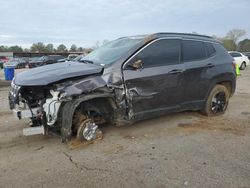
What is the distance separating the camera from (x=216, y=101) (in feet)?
22.4

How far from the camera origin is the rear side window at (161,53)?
5.28m

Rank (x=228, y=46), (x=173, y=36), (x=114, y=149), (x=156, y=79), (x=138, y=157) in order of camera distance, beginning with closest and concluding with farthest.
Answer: (x=138, y=157)
(x=114, y=149)
(x=156, y=79)
(x=173, y=36)
(x=228, y=46)

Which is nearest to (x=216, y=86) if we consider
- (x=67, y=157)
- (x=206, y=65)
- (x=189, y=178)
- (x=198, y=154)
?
(x=206, y=65)

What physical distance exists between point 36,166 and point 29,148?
2.56ft

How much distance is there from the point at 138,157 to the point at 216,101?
10.7 ft

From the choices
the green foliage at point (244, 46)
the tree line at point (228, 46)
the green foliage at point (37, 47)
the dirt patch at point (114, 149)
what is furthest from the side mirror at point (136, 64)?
the green foliage at point (37, 47)

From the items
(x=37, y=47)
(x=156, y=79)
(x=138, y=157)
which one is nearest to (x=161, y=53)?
(x=156, y=79)

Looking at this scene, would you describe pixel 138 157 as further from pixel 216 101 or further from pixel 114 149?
pixel 216 101

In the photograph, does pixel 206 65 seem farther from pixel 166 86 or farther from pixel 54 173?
pixel 54 173

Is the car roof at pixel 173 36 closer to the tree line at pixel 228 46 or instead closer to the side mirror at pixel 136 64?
the side mirror at pixel 136 64

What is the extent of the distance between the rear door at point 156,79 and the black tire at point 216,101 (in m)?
1.15

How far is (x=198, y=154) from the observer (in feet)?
14.8

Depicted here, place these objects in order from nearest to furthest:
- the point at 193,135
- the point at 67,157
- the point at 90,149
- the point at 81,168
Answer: the point at 81,168 < the point at 67,157 < the point at 90,149 < the point at 193,135

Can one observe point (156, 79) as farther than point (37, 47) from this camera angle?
No
